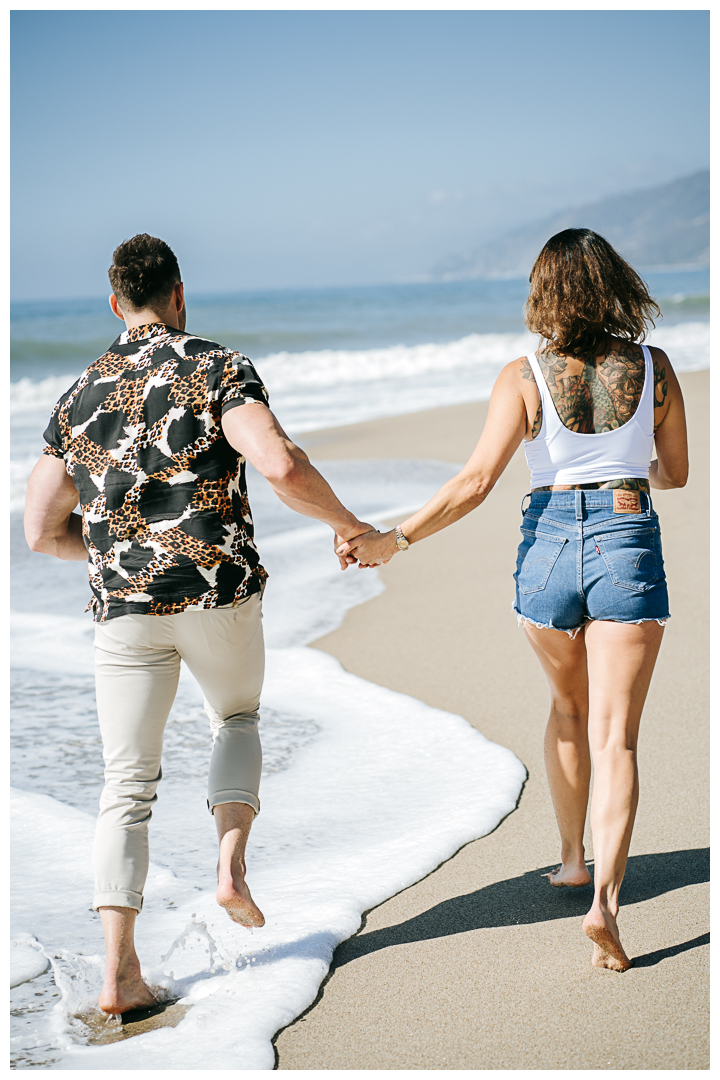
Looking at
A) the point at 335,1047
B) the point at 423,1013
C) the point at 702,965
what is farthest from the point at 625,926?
the point at 335,1047

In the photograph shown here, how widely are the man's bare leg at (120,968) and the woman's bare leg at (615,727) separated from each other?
1.18 metres

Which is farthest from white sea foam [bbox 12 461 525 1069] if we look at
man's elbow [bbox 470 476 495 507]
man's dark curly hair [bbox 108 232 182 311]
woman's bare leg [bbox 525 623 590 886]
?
man's dark curly hair [bbox 108 232 182 311]

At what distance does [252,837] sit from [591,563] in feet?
5.28

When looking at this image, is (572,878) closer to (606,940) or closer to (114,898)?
(606,940)

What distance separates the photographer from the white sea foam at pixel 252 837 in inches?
88.9

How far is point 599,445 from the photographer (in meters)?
2.39

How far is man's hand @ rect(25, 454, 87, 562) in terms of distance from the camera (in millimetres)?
2389

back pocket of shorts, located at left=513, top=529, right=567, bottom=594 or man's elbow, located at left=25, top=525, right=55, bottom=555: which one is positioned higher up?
man's elbow, located at left=25, top=525, right=55, bottom=555

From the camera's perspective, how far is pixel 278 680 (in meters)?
4.43

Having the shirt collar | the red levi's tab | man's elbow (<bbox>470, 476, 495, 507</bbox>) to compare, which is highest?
the shirt collar

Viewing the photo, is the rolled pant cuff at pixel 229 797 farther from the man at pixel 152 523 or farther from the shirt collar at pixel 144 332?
the shirt collar at pixel 144 332

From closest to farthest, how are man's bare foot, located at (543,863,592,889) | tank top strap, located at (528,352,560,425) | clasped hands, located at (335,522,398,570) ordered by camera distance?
tank top strap, located at (528,352,560,425), man's bare foot, located at (543,863,592,889), clasped hands, located at (335,522,398,570)

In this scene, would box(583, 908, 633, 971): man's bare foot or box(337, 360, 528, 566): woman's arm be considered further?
box(337, 360, 528, 566): woman's arm

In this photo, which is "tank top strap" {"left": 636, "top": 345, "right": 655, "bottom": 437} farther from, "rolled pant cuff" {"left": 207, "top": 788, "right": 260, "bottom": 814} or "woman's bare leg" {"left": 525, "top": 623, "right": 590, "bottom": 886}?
"rolled pant cuff" {"left": 207, "top": 788, "right": 260, "bottom": 814}
